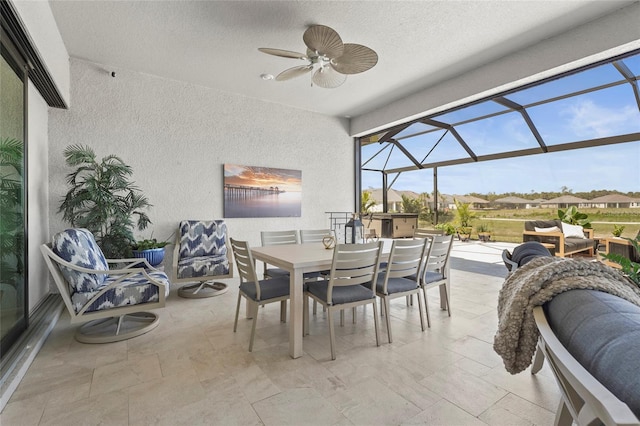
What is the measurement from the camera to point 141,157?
4.06m

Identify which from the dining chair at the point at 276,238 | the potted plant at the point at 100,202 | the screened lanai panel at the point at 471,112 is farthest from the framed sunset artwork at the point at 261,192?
the screened lanai panel at the point at 471,112

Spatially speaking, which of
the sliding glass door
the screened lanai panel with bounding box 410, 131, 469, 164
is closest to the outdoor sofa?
the screened lanai panel with bounding box 410, 131, 469, 164

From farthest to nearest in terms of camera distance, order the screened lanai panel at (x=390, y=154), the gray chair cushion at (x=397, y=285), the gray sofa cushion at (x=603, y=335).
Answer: the screened lanai panel at (x=390, y=154) → the gray chair cushion at (x=397, y=285) → the gray sofa cushion at (x=603, y=335)

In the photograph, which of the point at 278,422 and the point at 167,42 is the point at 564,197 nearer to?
the point at 278,422

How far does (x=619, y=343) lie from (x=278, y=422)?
1501 millimetres

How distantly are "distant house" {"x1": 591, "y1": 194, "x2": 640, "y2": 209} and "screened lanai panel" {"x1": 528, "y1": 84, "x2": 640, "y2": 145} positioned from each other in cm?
121

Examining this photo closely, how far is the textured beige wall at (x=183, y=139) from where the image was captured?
371cm

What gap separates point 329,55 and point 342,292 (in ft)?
6.93

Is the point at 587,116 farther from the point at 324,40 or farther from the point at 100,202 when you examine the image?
the point at 100,202

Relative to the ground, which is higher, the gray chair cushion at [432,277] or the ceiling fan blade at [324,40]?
the ceiling fan blade at [324,40]

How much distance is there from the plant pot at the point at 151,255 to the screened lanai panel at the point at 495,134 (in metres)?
5.70

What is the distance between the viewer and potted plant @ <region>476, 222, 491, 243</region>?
7625 millimetres

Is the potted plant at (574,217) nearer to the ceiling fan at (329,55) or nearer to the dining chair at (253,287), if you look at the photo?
the ceiling fan at (329,55)

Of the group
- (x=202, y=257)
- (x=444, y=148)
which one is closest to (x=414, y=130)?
(x=444, y=148)
